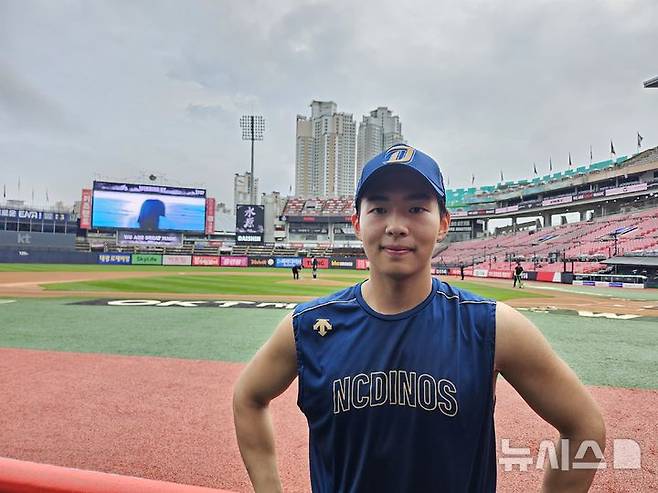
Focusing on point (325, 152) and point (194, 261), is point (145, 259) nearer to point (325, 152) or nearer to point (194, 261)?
point (194, 261)

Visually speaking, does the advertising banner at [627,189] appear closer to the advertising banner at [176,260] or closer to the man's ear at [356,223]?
the advertising banner at [176,260]

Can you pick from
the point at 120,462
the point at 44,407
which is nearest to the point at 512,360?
the point at 120,462

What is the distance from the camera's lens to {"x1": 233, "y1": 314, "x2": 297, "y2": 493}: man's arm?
1696mm

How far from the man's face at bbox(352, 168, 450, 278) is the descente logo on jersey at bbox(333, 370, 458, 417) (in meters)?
0.39

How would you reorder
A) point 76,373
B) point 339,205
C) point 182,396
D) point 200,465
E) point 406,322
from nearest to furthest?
point 406,322
point 200,465
point 182,396
point 76,373
point 339,205

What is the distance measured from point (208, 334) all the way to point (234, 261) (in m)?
48.1

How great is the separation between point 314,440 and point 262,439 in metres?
0.24

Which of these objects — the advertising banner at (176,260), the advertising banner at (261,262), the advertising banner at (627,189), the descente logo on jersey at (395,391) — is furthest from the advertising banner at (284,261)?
the descente logo on jersey at (395,391)

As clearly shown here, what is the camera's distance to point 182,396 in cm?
570

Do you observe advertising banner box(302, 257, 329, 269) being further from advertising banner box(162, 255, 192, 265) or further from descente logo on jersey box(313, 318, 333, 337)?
descente logo on jersey box(313, 318, 333, 337)

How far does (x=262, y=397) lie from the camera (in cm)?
172

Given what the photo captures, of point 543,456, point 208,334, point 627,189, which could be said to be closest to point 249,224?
point 627,189

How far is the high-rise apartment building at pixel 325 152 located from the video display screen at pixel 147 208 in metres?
70.4

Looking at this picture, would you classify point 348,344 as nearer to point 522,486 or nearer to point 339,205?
point 522,486
